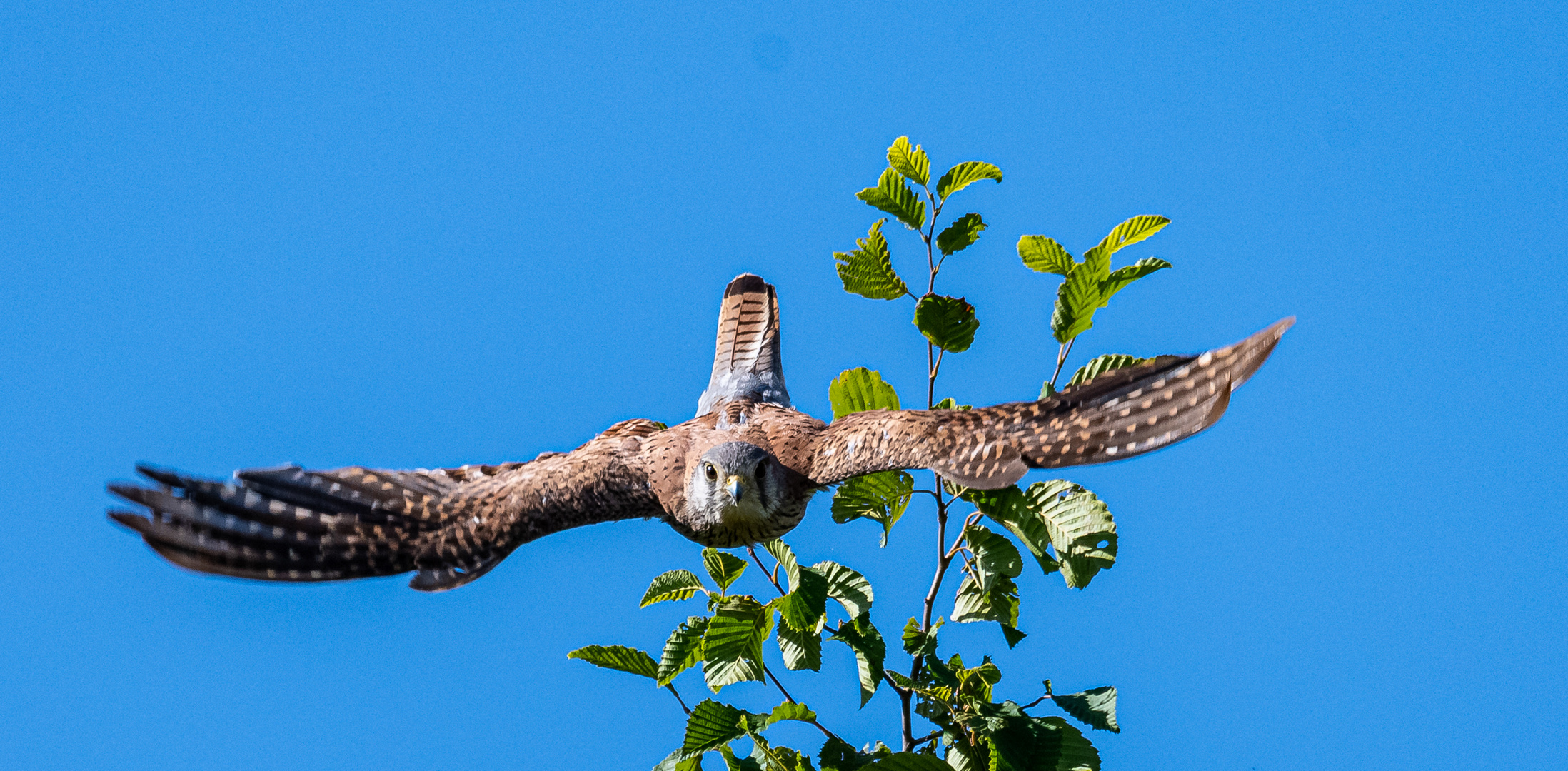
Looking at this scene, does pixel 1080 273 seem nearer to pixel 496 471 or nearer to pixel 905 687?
pixel 905 687

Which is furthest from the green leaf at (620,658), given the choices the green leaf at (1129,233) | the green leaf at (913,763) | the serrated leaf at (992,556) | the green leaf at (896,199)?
the green leaf at (1129,233)

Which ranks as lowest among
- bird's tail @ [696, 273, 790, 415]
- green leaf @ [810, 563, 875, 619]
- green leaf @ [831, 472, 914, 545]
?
green leaf @ [810, 563, 875, 619]

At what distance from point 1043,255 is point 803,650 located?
1.65 meters

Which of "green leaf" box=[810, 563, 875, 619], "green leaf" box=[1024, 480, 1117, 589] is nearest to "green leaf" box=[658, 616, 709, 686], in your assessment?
"green leaf" box=[810, 563, 875, 619]

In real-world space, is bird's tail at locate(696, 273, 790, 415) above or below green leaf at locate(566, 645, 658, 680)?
above

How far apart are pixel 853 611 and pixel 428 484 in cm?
220

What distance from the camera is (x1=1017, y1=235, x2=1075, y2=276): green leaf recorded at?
444cm

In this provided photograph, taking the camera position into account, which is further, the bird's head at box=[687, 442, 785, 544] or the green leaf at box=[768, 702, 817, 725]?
the bird's head at box=[687, 442, 785, 544]

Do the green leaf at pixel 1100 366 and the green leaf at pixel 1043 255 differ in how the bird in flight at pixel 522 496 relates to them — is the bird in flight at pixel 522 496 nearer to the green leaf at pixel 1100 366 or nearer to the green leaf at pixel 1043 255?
the green leaf at pixel 1100 366

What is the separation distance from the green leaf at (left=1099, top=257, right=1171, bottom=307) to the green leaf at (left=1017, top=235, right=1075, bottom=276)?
0.15 metres

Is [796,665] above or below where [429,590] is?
below

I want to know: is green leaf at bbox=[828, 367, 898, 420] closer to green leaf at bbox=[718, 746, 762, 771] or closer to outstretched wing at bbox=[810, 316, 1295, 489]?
outstretched wing at bbox=[810, 316, 1295, 489]

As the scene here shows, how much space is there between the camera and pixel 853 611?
4.20 metres

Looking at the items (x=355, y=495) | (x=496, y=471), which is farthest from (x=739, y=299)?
(x=355, y=495)
